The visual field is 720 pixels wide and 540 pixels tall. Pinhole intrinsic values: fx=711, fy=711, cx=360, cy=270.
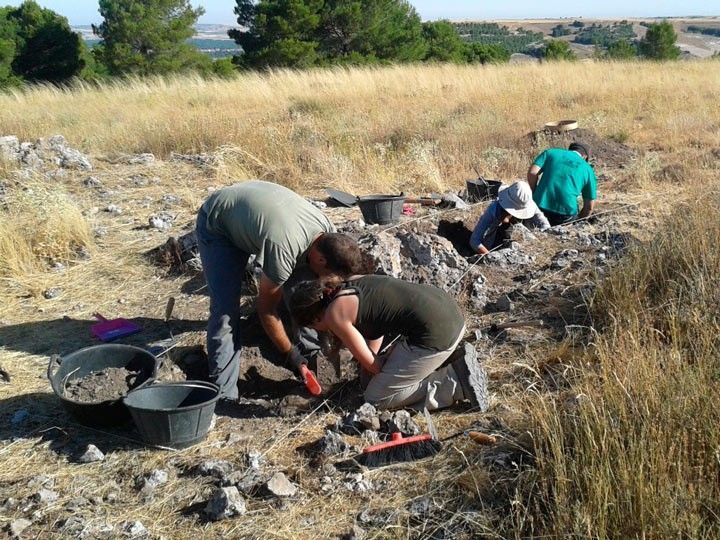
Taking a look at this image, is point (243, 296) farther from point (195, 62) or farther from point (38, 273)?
point (195, 62)

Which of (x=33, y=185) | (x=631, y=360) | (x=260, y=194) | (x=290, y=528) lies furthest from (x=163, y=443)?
(x=33, y=185)

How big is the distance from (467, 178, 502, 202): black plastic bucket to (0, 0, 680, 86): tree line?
15.2 m

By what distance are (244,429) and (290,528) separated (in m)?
0.89

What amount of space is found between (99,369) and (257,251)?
1197 millimetres

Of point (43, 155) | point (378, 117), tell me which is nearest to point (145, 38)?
point (378, 117)

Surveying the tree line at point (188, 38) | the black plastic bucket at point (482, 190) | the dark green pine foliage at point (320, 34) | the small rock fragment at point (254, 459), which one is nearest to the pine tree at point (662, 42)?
the tree line at point (188, 38)

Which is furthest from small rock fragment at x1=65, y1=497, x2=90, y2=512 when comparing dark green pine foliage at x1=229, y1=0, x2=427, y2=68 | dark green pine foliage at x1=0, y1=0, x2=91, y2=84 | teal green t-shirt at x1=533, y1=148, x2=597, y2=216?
dark green pine foliage at x1=0, y1=0, x2=91, y2=84

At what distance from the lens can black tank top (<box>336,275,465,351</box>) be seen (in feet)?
11.0

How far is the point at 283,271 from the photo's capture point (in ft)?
11.1

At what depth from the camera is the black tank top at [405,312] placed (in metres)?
3.34

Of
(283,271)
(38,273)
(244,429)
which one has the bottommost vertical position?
(244,429)

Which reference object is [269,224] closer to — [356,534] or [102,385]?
[102,385]

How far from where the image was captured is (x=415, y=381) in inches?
138

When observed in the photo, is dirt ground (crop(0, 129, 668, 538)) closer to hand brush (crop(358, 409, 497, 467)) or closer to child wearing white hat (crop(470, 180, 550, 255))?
hand brush (crop(358, 409, 497, 467))
